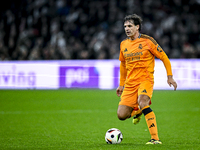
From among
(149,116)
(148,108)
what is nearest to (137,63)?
(148,108)

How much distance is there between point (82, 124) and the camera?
23.7 ft

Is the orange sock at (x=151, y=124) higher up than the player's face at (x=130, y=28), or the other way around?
the player's face at (x=130, y=28)

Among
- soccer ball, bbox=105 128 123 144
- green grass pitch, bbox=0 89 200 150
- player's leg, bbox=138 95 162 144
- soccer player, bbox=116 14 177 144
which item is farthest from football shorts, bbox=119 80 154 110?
green grass pitch, bbox=0 89 200 150

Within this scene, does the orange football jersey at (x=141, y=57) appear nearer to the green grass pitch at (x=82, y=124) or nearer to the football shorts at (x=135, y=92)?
the football shorts at (x=135, y=92)

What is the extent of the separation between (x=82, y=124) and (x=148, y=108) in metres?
2.63

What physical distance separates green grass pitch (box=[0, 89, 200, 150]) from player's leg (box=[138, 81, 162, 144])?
208 mm

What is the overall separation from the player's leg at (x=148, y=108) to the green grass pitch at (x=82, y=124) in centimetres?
21

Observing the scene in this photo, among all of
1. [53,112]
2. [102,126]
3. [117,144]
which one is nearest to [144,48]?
[117,144]

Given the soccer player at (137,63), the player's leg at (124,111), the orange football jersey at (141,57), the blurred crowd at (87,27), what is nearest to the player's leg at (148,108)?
the soccer player at (137,63)

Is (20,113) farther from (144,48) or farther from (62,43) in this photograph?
(62,43)

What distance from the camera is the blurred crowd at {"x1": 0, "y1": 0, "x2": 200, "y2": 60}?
16703 millimetres

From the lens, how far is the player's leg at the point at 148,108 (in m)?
4.77

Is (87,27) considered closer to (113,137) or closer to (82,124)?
(82,124)

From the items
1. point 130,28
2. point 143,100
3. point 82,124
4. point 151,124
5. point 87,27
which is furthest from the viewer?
point 87,27
